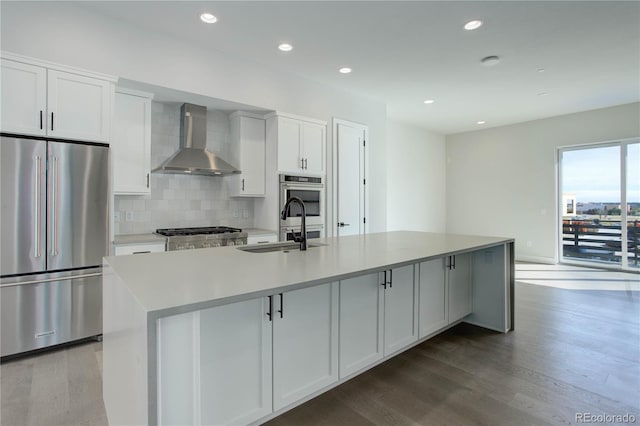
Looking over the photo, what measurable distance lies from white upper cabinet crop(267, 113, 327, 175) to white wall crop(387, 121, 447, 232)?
280 centimetres

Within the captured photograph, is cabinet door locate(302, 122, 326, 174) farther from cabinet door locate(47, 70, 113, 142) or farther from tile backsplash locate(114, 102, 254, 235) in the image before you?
cabinet door locate(47, 70, 113, 142)

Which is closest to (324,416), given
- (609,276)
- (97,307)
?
(97,307)

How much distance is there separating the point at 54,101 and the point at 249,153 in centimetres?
203

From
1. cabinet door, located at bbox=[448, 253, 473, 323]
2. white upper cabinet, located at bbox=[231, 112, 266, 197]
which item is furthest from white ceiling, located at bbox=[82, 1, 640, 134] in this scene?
cabinet door, located at bbox=[448, 253, 473, 323]

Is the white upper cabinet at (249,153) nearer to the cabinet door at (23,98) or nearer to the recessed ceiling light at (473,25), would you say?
the cabinet door at (23,98)

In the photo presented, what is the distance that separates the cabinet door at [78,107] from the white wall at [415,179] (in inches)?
210

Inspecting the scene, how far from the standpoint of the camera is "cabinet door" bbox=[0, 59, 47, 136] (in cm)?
252

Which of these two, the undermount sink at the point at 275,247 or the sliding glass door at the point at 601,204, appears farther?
the sliding glass door at the point at 601,204

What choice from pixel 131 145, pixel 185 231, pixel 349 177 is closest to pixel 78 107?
pixel 131 145

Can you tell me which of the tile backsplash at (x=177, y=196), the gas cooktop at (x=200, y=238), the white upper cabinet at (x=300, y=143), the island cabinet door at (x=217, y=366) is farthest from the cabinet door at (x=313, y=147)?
the island cabinet door at (x=217, y=366)

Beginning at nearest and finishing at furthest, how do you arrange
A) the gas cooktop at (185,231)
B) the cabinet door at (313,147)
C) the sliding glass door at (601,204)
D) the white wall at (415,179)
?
1. the gas cooktop at (185,231)
2. the cabinet door at (313,147)
3. the sliding glass door at (601,204)
4. the white wall at (415,179)

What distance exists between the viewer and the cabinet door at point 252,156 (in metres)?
4.23

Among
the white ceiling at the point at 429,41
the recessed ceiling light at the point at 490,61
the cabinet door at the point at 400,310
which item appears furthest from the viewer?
the recessed ceiling light at the point at 490,61

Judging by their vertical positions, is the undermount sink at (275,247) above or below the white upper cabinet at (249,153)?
below
